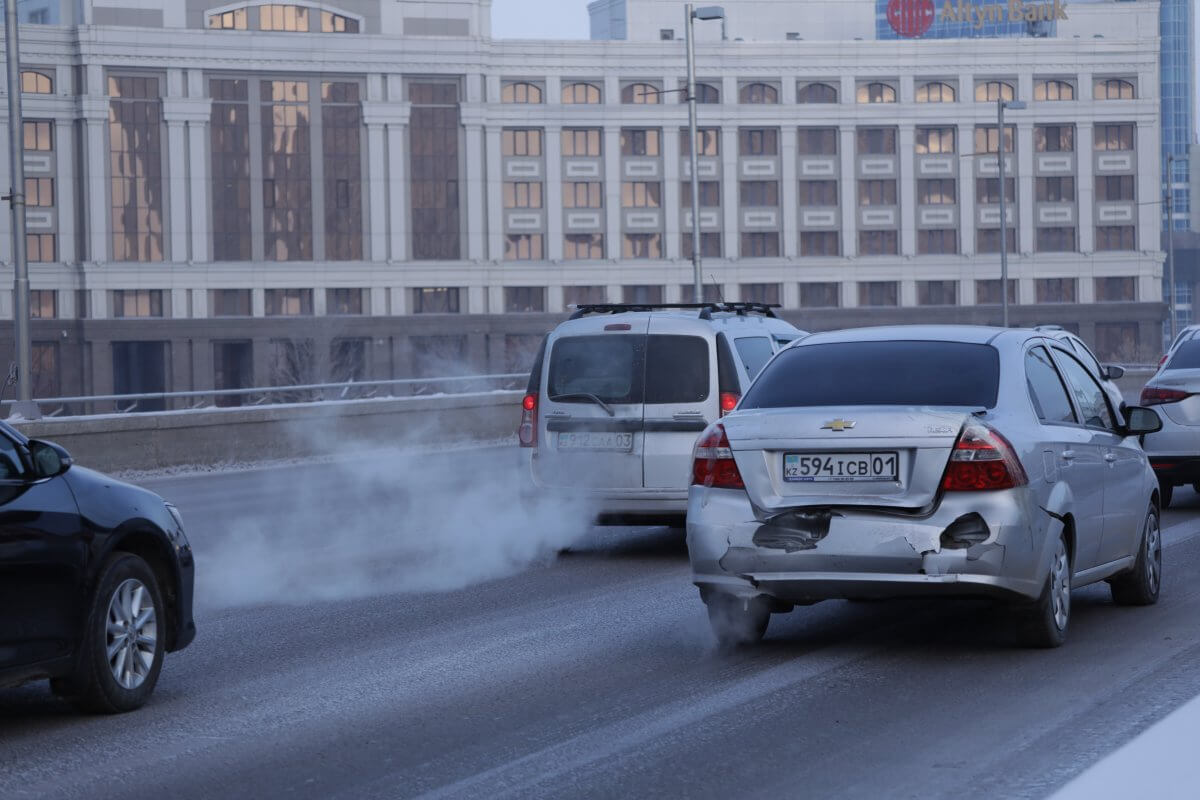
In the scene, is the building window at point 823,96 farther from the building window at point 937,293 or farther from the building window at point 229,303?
the building window at point 229,303

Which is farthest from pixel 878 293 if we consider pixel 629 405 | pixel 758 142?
pixel 629 405

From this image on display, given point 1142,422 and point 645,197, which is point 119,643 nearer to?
point 1142,422

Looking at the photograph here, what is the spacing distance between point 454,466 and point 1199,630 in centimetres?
1678

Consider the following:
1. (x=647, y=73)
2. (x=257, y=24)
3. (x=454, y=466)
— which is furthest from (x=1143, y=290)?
(x=454, y=466)

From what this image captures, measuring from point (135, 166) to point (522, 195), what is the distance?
68.2ft

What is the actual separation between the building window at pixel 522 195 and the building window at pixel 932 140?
867 inches

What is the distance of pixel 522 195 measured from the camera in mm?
94312

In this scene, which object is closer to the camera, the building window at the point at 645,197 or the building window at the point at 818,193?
the building window at the point at 645,197

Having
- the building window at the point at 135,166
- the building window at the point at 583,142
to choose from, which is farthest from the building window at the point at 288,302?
the building window at the point at 583,142

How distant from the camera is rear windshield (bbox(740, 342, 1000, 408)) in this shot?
27.0 feet

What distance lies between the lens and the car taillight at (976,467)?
769cm

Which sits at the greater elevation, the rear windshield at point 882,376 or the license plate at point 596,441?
the rear windshield at point 882,376

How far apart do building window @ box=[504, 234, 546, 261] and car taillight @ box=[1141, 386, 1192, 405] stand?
79.5 metres

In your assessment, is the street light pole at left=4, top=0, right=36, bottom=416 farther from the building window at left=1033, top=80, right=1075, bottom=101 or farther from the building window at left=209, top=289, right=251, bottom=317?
the building window at left=1033, top=80, right=1075, bottom=101
